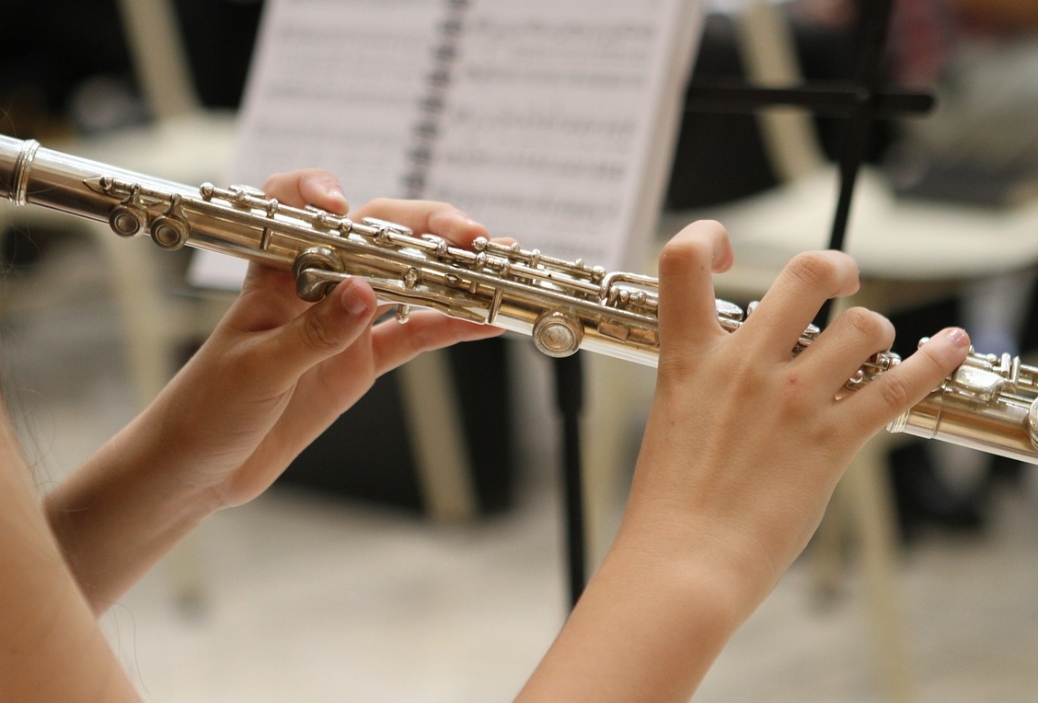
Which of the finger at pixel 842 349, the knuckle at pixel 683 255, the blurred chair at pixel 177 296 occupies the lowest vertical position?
the blurred chair at pixel 177 296

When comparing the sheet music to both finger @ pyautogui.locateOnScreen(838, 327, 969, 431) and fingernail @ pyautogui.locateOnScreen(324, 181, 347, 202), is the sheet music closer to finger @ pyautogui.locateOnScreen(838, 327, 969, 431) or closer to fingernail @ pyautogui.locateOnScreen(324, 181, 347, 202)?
fingernail @ pyautogui.locateOnScreen(324, 181, 347, 202)

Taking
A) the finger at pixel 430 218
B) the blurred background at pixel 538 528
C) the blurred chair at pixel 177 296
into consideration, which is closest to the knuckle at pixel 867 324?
the finger at pixel 430 218

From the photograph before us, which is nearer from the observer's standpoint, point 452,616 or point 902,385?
point 902,385

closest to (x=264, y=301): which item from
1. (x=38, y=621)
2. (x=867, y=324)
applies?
(x=38, y=621)

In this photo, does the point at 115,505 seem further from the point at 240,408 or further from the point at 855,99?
the point at 855,99

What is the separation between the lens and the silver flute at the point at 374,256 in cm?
65

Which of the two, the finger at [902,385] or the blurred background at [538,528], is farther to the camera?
the blurred background at [538,528]

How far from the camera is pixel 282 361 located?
0.64 meters

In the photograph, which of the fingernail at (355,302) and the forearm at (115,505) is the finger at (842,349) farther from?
the forearm at (115,505)

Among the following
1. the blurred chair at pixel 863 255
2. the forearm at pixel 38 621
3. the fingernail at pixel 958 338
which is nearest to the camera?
the forearm at pixel 38 621

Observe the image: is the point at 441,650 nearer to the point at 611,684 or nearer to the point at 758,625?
the point at 758,625

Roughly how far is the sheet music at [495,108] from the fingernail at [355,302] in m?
0.30

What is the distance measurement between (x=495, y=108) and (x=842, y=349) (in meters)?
0.52

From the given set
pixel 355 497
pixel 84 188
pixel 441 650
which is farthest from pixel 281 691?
pixel 84 188
